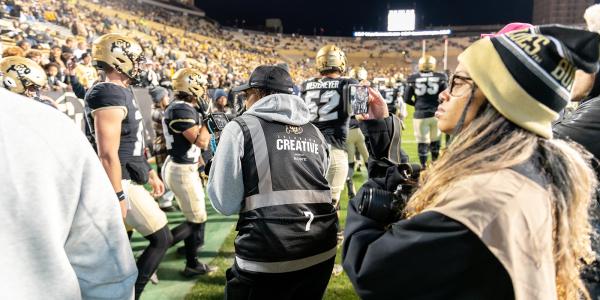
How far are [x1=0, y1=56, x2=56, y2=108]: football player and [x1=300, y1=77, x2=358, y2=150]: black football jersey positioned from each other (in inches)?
128

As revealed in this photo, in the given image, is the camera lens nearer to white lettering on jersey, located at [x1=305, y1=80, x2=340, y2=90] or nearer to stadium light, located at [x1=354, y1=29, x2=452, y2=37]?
white lettering on jersey, located at [x1=305, y1=80, x2=340, y2=90]

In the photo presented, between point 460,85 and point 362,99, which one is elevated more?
point 460,85

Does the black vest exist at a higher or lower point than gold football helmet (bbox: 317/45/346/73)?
lower

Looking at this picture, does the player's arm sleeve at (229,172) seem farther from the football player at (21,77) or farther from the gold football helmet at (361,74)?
the gold football helmet at (361,74)

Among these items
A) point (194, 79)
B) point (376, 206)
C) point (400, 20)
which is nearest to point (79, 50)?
point (194, 79)

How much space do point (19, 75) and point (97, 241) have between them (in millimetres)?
4450

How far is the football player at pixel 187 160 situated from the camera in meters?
4.21

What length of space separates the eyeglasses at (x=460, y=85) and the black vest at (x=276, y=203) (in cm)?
126

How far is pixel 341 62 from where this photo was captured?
17.3 feet

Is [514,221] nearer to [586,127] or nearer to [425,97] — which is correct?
[586,127]

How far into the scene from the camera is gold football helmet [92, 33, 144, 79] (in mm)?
3486

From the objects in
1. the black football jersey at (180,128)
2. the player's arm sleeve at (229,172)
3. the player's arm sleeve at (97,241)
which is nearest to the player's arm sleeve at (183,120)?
the black football jersey at (180,128)

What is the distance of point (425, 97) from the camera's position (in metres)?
8.72

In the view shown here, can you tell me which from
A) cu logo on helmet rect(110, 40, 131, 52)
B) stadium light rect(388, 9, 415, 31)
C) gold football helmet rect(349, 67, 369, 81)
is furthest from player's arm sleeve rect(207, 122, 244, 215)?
stadium light rect(388, 9, 415, 31)
